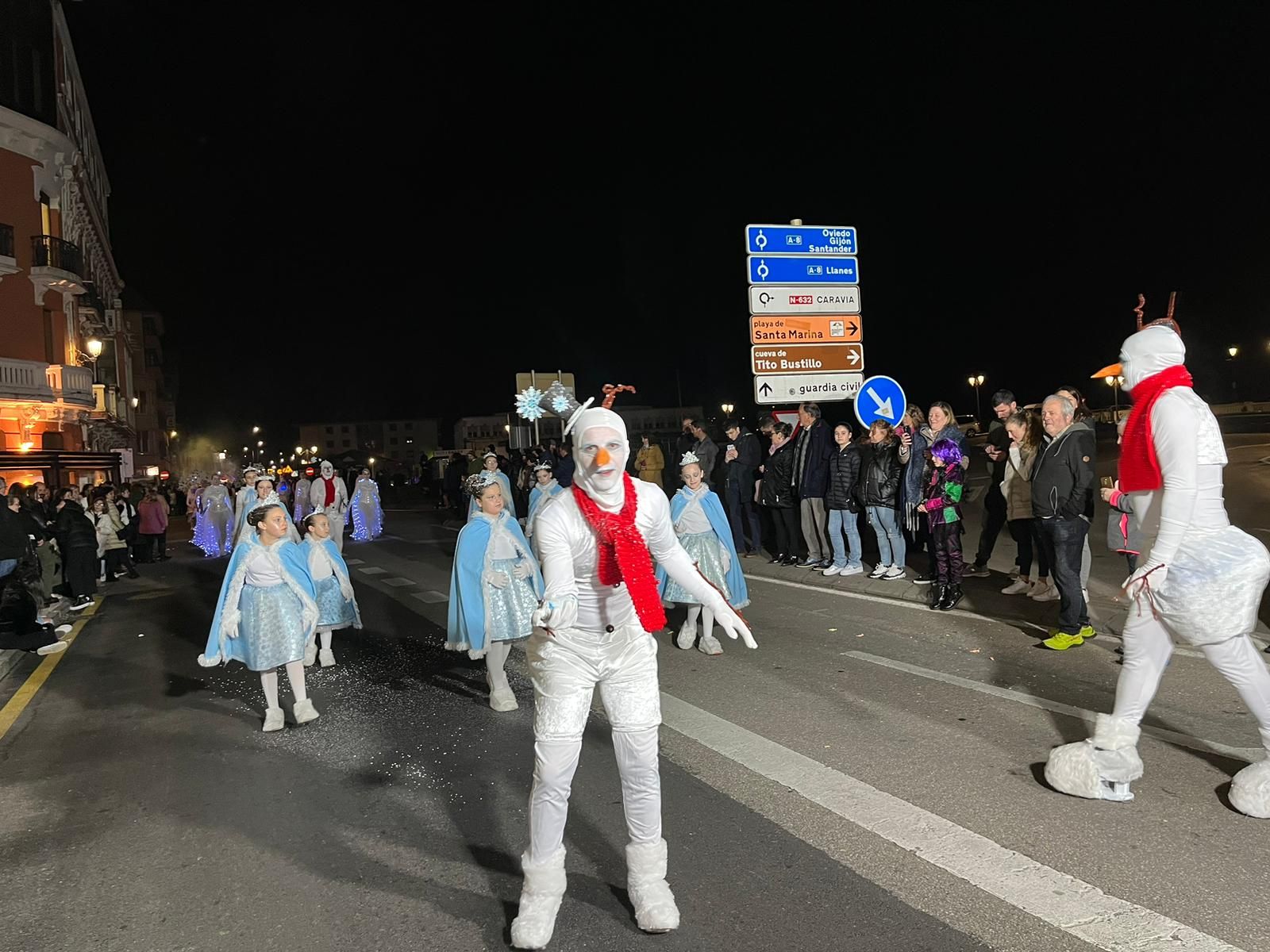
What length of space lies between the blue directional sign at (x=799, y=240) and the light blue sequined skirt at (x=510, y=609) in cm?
997

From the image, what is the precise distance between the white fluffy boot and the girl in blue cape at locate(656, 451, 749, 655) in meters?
3.69

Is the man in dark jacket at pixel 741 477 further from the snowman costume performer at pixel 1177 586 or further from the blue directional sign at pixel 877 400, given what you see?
the snowman costume performer at pixel 1177 586

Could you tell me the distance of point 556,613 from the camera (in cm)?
317

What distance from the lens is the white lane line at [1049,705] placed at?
458cm

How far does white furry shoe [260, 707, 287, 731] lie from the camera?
5953mm

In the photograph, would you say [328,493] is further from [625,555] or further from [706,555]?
[625,555]

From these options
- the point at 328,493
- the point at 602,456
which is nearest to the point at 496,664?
the point at 602,456

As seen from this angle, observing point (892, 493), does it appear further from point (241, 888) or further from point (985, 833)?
point (241, 888)

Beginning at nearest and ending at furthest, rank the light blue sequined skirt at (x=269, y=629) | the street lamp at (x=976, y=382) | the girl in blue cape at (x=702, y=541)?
the light blue sequined skirt at (x=269, y=629), the girl in blue cape at (x=702, y=541), the street lamp at (x=976, y=382)

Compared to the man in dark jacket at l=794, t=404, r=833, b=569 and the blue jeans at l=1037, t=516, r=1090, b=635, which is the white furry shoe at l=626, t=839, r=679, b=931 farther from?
the man in dark jacket at l=794, t=404, r=833, b=569

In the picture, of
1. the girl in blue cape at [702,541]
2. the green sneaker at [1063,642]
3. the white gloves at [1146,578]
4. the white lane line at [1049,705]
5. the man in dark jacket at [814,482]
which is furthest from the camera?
the man in dark jacket at [814,482]

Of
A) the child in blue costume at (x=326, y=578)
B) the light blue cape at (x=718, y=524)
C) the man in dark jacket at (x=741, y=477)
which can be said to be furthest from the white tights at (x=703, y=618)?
the man in dark jacket at (x=741, y=477)

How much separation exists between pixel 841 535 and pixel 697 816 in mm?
7458

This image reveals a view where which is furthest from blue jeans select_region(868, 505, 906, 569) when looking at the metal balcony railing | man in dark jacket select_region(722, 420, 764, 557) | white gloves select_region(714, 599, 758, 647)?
the metal balcony railing
